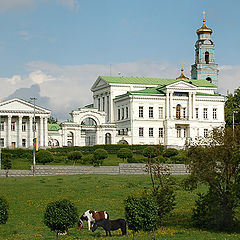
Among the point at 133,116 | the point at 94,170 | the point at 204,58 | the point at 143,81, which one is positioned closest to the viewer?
the point at 94,170

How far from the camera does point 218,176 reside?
23562 millimetres

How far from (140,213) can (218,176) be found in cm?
526

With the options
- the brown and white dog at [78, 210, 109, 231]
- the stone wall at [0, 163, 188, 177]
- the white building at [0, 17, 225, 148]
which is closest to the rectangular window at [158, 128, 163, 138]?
the white building at [0, 17, 225, 148]

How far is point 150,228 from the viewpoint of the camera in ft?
65.7

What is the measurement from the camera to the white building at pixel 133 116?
82438mm

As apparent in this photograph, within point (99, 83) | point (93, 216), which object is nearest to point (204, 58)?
point (99, 83)

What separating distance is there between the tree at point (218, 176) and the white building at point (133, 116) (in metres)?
59.0

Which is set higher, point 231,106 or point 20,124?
point 231,106

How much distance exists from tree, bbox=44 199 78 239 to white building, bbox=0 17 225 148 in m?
62.2

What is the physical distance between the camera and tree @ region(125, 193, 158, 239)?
19.8m

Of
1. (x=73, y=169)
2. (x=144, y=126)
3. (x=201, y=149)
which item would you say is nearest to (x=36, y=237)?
(x=201, y=149)

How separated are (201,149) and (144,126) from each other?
62.4 metres

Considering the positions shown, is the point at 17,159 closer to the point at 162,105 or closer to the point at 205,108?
the point at 162,105

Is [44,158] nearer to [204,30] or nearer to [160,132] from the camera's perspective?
[160,132]
